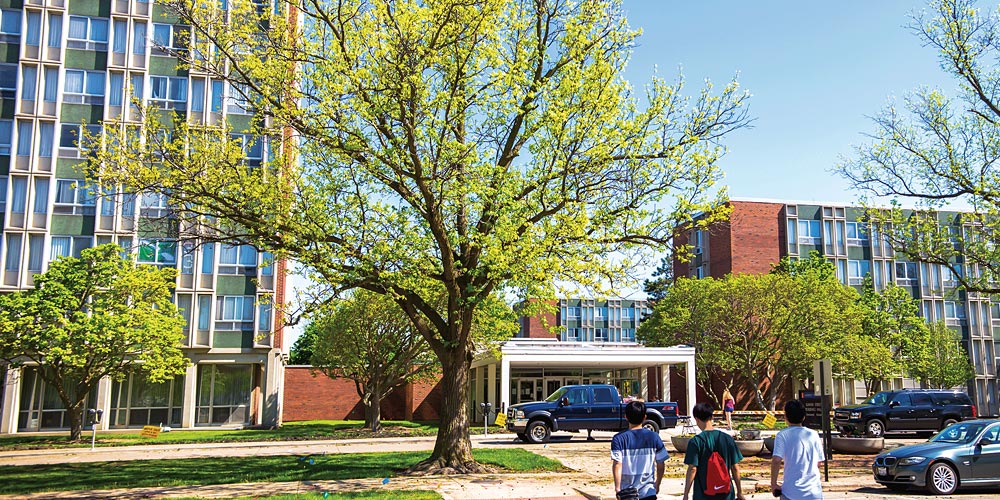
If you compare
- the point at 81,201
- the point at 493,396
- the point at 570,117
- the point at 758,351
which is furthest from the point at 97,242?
the point at 758,351

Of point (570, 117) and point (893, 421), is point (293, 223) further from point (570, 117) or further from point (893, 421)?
point (893, 421)

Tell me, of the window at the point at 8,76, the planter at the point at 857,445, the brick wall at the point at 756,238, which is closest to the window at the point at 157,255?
the window at the point at 8,76

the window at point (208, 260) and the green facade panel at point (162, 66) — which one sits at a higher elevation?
the green facade panel at point (162, 66)

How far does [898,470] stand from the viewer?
45.2ft

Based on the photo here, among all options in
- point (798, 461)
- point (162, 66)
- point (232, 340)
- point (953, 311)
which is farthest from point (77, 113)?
point (953, 311)

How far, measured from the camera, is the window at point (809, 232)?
2274 inches

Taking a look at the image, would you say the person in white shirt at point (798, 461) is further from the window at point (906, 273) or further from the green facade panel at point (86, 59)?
the window at point (906, 273)

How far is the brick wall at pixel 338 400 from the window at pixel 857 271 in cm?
3267

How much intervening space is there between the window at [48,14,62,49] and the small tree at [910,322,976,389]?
54.7 m

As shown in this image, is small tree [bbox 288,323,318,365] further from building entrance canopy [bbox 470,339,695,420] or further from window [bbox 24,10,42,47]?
window [bbox 24,10,42,47]

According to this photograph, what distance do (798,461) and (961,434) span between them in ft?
31.1

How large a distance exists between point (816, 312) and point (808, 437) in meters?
37.3

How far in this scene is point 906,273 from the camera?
5959 cm

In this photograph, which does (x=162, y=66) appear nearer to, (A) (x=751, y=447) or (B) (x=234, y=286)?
(B) (x=234, y=286)
